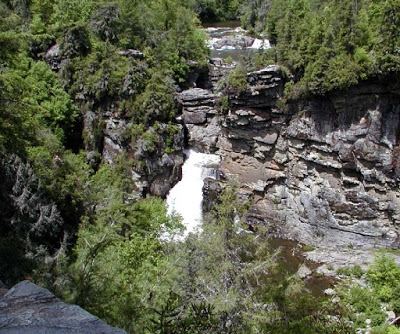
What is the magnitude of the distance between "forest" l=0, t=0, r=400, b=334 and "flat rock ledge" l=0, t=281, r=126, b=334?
146 cm

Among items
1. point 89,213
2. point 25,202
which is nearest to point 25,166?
point 25,202

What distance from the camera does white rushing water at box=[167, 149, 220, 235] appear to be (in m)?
22.7

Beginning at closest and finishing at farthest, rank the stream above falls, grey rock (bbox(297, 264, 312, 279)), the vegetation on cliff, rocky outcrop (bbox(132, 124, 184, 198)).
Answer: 1. the vegetation on cliff
2. grey rock (bbox(297, 264, 312, 279))
3. rocky outcrop (bbox(132, 124, 184, 198))
4. the stream above falls

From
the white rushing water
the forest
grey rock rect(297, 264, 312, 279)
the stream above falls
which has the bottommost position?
grey rock rect(297, 264, 312, 279)

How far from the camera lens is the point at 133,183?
22.1 meters

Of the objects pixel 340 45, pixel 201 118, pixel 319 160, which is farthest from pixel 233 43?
pixel 319 160

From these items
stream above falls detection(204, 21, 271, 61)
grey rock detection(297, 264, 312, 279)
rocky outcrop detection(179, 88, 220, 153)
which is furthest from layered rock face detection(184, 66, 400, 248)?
stream above falls detection(204, 21, 271, 61)

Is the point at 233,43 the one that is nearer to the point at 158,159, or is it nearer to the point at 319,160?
the point at 158,159

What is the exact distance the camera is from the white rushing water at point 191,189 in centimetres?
2270

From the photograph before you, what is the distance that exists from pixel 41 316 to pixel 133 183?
63.3ft

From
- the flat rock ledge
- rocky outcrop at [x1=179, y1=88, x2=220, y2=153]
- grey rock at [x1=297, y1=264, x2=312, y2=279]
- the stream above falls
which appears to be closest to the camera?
the flat rock ledge

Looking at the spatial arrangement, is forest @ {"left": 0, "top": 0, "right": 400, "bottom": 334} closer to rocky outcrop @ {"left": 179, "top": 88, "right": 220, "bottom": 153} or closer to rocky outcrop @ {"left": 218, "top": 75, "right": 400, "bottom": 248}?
rocky outcrop @ {"left": 218, "top": 75, "right": 400, "bottom": 248}

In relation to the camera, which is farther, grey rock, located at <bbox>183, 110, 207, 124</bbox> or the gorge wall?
grey rock, located at <bbox>183, 110, 207, 124</bbox>

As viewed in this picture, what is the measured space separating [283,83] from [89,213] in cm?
1421
